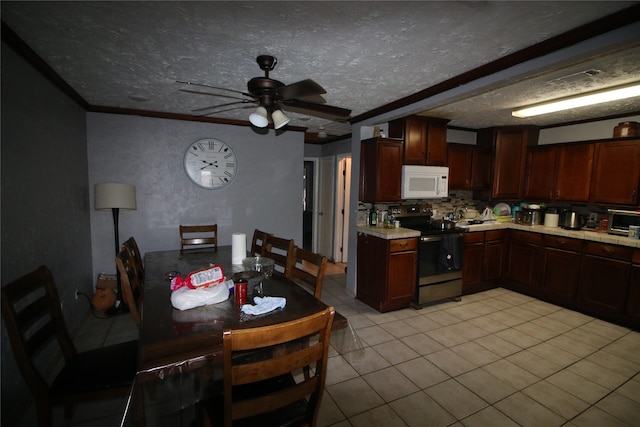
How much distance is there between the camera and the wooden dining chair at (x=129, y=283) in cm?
164

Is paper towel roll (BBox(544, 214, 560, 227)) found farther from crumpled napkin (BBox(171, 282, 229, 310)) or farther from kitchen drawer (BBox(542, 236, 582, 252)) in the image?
crumpled napkin (BBox(171, 282, 229, 310))

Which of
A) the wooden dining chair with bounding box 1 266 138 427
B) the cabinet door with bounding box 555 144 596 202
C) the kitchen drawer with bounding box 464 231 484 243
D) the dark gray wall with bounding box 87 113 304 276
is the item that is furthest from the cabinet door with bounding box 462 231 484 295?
the wooden dining chair with bounding box 1 266 138 427

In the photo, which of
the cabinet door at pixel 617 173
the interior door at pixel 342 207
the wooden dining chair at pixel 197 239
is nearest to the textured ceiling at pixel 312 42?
the cabinet door at pixel 617 173

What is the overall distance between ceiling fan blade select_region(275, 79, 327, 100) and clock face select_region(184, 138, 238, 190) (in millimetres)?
2168

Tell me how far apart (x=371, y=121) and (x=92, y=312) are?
12.6 feet

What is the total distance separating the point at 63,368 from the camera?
1.48m

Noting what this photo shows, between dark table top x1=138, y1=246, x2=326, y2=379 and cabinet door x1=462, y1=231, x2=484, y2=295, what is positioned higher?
dark table top x1=138, y1=246, x2=326, y2=379

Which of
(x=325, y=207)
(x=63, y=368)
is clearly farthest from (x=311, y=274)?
(x=325, y=207)

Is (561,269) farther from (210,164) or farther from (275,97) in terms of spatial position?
(210,164)

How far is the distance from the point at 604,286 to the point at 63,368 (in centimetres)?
473

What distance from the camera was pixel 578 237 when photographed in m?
3.26

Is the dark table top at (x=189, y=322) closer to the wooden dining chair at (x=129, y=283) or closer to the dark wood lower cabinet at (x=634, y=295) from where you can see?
the wooden dining chair at (x=129, y=283)

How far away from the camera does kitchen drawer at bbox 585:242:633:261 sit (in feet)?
9.56

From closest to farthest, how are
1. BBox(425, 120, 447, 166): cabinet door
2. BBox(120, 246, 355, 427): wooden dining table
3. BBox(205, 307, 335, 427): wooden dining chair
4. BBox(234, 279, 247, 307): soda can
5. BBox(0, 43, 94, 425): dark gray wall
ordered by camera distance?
BBox(205, 307, 335, 427): wooden dining chair
BBox(120, 246, 355, 427): wooden dining table
BBox(234, 279, 247, 307): soda can
BBox(0, 43, 94, 425): dark gray wall
BBox(425, 120, 447, 166): cabinet door
